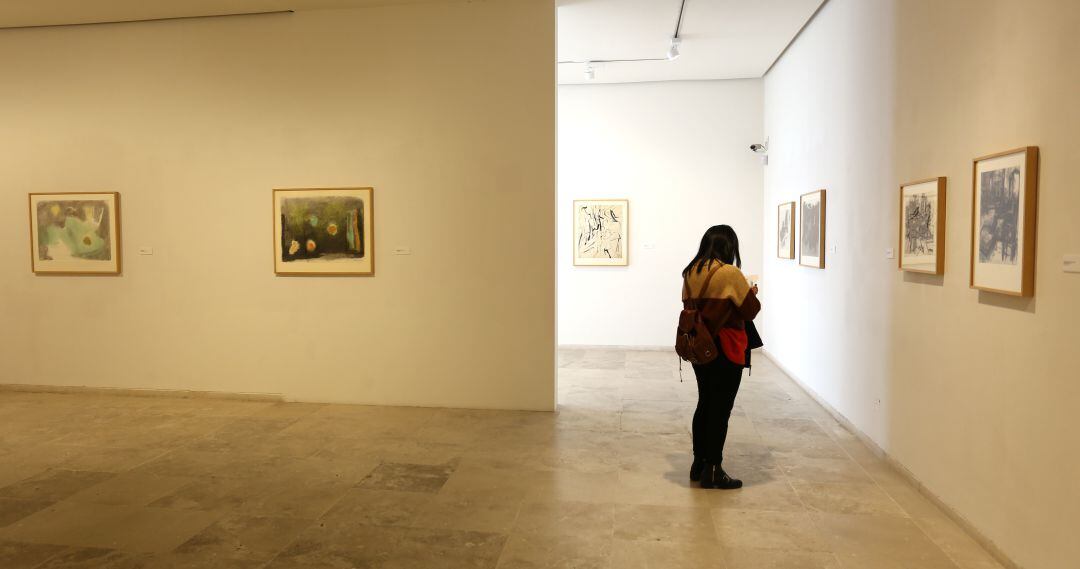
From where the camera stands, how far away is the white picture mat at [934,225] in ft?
17.9

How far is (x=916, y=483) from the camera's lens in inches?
228

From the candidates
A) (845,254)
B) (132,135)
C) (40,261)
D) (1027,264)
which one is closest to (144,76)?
(132,135)

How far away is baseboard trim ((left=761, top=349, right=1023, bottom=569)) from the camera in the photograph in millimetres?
4547

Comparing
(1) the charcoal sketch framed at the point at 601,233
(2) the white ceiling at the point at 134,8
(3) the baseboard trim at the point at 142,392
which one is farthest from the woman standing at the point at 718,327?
(1) the charcoal sketch framed at the point at 601,233

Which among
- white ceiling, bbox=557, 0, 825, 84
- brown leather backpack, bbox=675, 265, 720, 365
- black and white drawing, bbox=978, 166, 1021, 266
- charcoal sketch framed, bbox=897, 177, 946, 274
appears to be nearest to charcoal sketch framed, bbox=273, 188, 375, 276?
white ceiling, bbox=557, 0, 825, 84

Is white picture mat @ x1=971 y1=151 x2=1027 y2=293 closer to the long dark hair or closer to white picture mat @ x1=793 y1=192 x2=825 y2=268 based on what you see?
the long dark hair

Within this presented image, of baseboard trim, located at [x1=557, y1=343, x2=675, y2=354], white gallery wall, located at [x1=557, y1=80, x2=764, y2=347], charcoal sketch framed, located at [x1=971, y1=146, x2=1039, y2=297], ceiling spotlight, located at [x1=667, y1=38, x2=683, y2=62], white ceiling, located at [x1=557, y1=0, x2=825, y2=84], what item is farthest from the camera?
baseboard trim, located at [x1=557, y1=343, x2=675, y2=354]

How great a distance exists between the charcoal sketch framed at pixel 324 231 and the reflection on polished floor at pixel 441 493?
1769mm

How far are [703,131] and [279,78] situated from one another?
7.59 meters

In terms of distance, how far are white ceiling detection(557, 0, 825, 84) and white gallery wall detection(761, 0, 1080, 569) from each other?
3.10 ft

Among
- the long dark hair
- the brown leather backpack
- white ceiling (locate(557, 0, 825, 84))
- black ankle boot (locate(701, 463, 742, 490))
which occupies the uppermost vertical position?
white ceiling (locate(557, 0, 825, 84))

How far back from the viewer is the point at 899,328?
6.29m

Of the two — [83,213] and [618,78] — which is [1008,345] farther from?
[83,213]

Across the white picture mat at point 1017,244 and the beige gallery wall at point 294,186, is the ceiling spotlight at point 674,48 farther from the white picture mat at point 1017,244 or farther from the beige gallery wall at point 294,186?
the white picture mat at point 1017,244
